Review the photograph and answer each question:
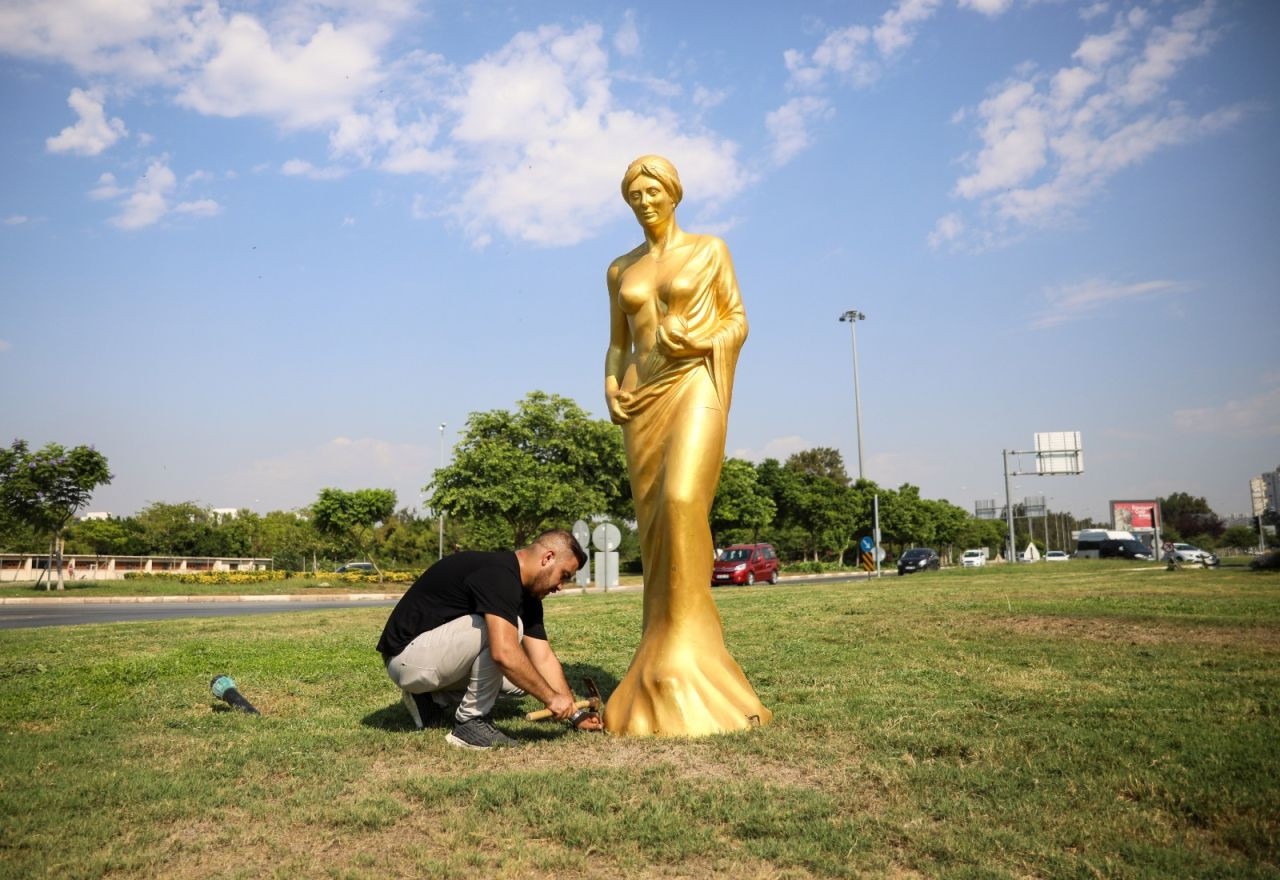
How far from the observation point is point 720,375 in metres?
5.55

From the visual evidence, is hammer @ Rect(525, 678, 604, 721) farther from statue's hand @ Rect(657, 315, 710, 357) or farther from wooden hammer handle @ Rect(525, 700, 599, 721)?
statue's hand @ Rect(657, 315, 710, 357)

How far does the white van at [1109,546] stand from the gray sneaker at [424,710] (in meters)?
52.2

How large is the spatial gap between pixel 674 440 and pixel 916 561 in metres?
34.1

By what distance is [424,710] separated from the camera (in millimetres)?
5316

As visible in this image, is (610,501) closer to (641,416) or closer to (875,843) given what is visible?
(641,416)

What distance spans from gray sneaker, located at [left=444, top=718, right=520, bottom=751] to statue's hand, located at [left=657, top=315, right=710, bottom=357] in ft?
8.24

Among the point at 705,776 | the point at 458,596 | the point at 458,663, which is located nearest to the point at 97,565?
the point at 458,596

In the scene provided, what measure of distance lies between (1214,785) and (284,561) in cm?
4887

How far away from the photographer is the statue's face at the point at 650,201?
231 inches

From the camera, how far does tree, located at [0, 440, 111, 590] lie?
24.3 metres

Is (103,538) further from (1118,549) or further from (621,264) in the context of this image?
(1118,549)

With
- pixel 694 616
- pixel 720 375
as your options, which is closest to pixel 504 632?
pixel 694 616

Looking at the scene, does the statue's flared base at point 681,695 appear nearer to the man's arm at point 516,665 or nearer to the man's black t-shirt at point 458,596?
the man's arm at point 516,665

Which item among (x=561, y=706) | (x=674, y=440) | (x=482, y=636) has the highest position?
(x=674, y=440)
